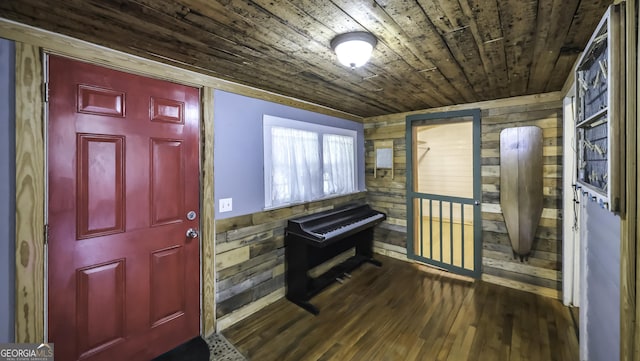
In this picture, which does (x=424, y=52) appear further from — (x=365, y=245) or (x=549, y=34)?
(x=365, y=245)

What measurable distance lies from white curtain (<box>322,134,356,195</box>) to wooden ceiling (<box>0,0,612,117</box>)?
1142 millimetres

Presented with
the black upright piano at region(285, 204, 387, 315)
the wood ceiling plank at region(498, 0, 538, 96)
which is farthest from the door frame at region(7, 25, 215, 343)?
the wood ceiling plank at region(498, 0, 538, 96)

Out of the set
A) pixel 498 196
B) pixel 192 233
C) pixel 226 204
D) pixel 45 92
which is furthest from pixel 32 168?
pixel 498 196

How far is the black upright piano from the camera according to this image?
268cm

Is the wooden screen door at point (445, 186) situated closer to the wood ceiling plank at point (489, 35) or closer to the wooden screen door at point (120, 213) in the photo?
the wood ceiling plank at point (489, 35)

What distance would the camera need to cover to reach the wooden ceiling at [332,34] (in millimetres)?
1266

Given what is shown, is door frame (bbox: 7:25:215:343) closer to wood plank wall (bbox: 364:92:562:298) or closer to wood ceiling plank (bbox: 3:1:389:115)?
wood ceiling plank (bbox: 3:1:389:115)

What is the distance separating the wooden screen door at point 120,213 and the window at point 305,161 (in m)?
0.77

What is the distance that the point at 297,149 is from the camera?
2.97 meters

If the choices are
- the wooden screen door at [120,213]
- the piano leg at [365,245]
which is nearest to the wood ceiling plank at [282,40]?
the wooden screen door at [120,213]

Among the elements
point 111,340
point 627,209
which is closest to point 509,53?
point 627,209

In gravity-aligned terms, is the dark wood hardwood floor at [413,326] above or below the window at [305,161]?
below

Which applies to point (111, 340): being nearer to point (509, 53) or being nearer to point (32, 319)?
point (32, 319)

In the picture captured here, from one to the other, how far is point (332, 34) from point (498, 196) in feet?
9.21
